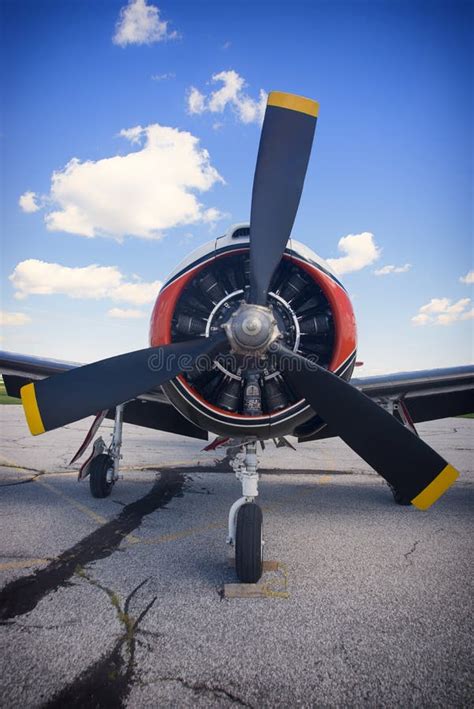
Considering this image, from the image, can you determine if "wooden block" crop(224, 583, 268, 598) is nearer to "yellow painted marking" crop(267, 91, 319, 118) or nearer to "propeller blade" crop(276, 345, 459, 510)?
"propeller blade" crop(276, 345, 459, 510)

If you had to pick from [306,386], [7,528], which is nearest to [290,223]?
[306,386]

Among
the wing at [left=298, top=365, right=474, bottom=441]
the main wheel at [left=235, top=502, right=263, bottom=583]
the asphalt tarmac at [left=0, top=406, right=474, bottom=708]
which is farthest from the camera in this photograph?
the wing at [left=298, top=365, right=474, bottom=441]

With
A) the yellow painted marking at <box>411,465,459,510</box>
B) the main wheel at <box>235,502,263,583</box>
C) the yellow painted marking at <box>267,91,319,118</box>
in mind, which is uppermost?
the yellow painted marking at <box>267,91,319,118</box>

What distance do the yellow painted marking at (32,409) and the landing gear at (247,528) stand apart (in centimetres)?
194

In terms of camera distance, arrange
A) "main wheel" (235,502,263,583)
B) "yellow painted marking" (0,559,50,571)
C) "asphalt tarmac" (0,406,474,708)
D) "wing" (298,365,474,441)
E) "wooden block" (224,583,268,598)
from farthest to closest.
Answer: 1. "wing" (298,365,474,441)
2. "yellow painted marking" (0,559,50,571)
3. "main wheel" (235,502,263,583)
4. "wooden block" (224,583,268,598)
5. "asphalt tarmac" (0,406,474,708)

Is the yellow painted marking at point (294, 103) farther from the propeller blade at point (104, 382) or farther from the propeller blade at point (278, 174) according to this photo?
the propeller blade at point (104, 382)

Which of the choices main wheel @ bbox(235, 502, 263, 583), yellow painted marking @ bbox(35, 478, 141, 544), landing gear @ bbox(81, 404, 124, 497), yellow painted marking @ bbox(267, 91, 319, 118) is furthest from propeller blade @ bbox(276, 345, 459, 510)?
landing gear @ bbox(81, 404, 124, 497)

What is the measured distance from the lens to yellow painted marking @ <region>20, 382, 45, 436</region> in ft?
11.1

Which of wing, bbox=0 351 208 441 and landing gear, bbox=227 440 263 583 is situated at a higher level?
wing, bbox=0 351 208 441

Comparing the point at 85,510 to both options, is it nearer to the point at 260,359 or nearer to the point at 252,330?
the point at 260,359

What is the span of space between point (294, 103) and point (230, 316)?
214 cm

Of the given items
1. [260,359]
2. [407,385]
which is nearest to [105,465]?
[260,359]

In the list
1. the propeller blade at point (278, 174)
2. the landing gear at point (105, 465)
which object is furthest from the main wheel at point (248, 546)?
the landing gear at point (105, 465)

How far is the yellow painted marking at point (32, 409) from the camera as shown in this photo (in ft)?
11.1
